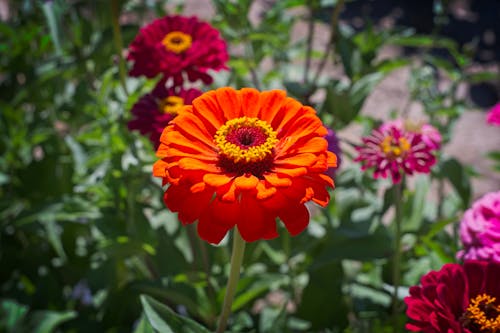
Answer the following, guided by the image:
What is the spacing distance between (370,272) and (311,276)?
15cm

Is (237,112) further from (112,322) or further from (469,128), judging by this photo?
(469,128)

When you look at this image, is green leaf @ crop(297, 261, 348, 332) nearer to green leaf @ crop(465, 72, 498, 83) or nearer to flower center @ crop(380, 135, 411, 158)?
flower center @ crop(380, 135, 411, 158)

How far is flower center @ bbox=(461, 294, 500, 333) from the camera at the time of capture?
0.58 meters

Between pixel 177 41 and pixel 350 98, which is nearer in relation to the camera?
pixel 177 41

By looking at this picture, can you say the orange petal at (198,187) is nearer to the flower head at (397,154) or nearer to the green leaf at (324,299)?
the flower head at (397,154)

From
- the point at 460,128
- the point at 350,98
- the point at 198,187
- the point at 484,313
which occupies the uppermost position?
the point at 198,187

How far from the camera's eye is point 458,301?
611 mm

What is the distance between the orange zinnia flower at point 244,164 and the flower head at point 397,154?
176 millimetres

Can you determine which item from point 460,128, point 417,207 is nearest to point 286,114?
point 417,207

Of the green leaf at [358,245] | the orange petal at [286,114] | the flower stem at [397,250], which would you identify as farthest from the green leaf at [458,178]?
the orange petal at [286,114]

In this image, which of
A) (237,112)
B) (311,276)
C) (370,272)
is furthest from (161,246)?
(237,112)

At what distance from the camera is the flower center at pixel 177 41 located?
2.91 ft

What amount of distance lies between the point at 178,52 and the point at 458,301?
1.78ft

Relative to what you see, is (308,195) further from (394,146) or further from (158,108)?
(158,108)
